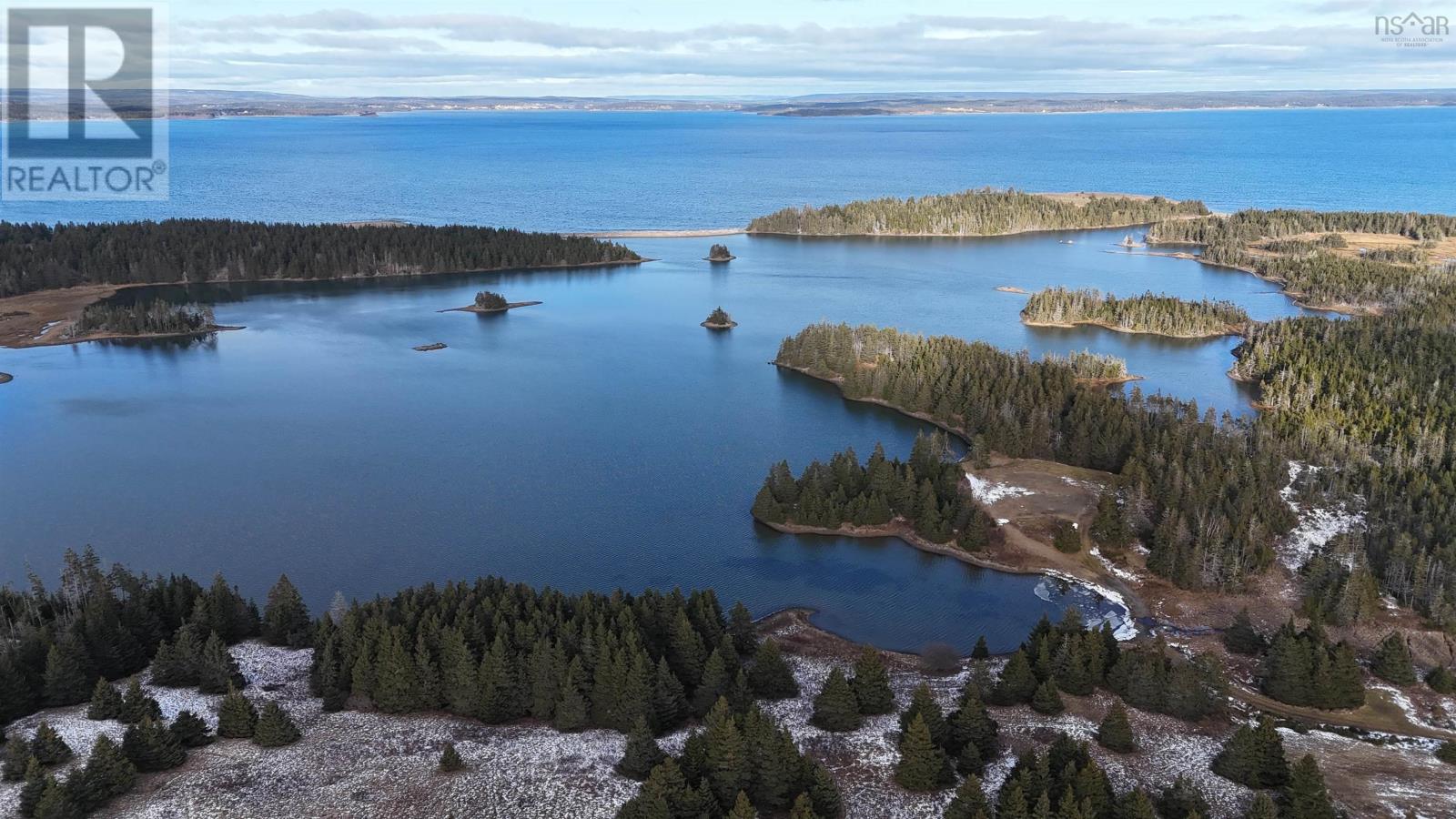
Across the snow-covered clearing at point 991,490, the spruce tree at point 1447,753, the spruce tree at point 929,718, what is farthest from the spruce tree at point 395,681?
the spruce tree at point 1447,753

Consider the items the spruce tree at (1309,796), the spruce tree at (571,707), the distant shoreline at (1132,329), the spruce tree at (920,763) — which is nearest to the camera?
the spruce tree at (1309,796)

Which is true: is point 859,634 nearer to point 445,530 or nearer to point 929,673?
point 929,673

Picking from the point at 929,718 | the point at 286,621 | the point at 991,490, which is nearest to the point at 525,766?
the point at 929,718

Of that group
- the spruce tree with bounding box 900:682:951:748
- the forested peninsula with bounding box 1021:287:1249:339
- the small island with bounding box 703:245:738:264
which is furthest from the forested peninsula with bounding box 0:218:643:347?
the spruce tree with bounding box 900:682:951:748

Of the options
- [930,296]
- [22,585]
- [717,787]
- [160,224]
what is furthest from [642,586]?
[160,224]

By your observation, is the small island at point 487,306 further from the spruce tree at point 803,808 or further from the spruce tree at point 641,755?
the spruce tree at point 803,808

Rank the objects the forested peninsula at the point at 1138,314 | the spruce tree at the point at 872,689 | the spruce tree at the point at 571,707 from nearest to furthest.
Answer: the spruce tree at the point at 571,707 → the spruce tree at the point at 872,689 → the forested peninsula at the point at 1138,314
